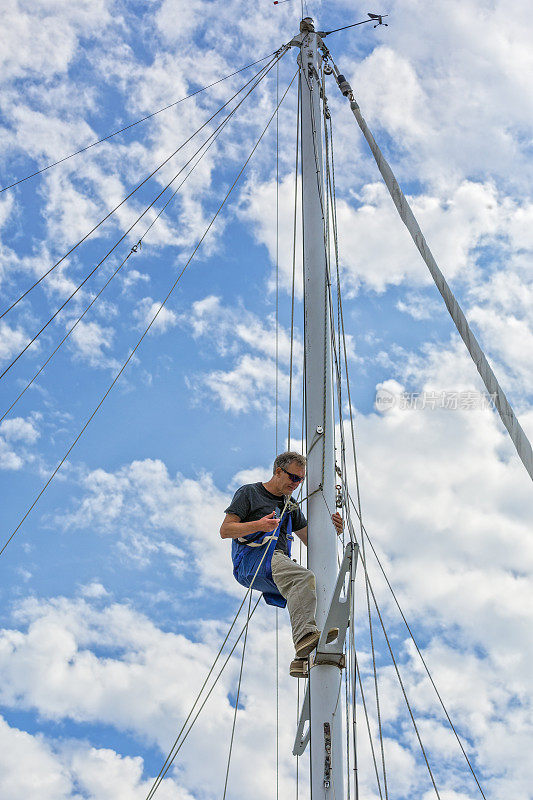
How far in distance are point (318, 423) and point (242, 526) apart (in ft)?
4.04

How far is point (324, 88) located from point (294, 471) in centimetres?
523

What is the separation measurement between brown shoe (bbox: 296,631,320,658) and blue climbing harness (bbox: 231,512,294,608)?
711mm

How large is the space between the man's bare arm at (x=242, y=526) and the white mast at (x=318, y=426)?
17.6 inches

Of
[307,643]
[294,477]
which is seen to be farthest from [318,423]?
[307,643]

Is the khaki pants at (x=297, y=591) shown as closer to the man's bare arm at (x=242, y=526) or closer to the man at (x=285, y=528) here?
the man at (x=285, y=528)

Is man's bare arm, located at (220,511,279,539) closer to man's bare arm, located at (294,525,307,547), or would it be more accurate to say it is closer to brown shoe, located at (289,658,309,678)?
man's bare arm, located at (294,525,307,547)

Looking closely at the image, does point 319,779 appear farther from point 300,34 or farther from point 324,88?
point 300,34

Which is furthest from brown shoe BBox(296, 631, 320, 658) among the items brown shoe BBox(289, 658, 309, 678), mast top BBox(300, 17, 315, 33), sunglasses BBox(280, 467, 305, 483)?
mast top BBox(300, 17, 315, 33)

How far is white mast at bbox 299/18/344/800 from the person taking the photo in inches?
244

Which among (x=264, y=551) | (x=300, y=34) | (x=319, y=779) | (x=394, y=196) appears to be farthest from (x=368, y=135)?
(x=319, y=779)

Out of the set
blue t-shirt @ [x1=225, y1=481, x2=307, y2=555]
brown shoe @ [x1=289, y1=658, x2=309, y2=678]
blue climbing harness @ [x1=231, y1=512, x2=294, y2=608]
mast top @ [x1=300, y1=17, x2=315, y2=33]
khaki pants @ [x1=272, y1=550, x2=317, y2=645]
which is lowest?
brown shoe @ [x1=289, y1=658, x2=309, y2=678]

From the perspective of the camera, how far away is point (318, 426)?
752 centimetres

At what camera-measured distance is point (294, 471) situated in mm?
7219

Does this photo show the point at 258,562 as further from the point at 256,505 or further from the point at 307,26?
the point at 307,26
